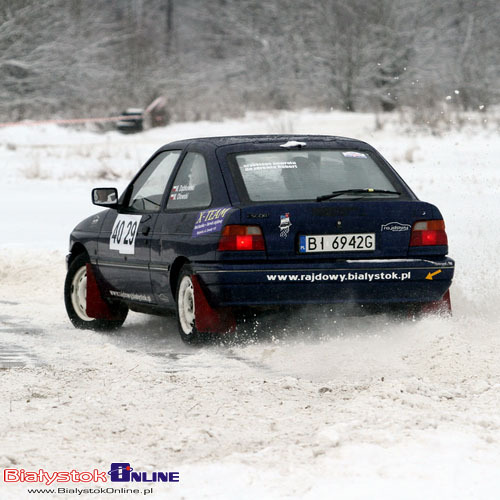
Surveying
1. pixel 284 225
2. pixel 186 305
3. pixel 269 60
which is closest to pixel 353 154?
pixel 284 225

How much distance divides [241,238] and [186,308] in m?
0.86

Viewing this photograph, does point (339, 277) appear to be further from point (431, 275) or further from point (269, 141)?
point (269, 141)

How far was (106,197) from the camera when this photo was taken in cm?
957

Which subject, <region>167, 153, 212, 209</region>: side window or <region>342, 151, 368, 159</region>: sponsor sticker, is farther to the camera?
<region>342, 151, 368, 159</region>: sponsor sticker

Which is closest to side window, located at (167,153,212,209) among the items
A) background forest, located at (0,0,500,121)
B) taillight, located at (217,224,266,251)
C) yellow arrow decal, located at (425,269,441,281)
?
taillight, located at (217,224,266,251)

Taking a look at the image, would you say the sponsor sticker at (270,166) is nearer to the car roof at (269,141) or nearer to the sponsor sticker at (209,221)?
the car roof at (269,141)

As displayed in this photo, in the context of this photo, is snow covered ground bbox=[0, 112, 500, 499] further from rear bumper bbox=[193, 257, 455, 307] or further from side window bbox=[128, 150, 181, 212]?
side window bbox=[128, 150, 181, 212]

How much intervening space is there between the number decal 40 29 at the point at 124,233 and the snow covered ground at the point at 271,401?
0.73 metres

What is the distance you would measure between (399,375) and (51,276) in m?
7.07

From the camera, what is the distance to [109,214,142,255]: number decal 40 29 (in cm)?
920

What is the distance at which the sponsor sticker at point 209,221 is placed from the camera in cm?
794

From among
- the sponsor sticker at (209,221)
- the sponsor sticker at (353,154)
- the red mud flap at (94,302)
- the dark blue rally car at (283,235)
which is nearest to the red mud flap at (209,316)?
the dark blue rally car at (283,235)

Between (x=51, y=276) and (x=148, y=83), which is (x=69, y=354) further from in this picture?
(x=148, y=83)

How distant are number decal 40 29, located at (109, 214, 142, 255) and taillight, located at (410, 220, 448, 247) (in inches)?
88.3
